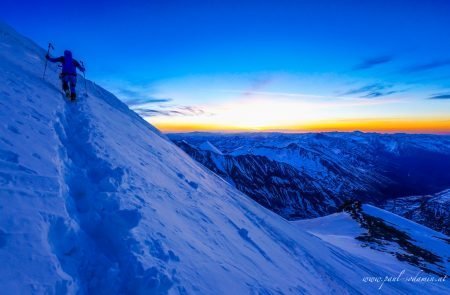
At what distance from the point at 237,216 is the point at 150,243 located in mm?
7923

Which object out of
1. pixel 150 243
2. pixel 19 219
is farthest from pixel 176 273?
pixel 19 219

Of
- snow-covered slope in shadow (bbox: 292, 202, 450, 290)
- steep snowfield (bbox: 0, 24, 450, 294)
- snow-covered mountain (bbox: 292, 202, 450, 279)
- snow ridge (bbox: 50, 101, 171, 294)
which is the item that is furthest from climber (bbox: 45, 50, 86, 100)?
snow-covered mountain (bbox: 292, 202, 450, 279)

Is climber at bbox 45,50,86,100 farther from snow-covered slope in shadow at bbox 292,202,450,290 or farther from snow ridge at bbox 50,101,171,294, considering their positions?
snow-covered slope in shadow at bbox 292,202,450,290

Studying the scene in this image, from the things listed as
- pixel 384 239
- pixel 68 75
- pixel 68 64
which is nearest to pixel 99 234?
pixel 68 75

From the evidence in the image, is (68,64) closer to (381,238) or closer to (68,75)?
(68,75)

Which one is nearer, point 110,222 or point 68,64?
point 110,222

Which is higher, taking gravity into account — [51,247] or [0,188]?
[0,188]

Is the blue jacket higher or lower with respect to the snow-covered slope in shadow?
higher

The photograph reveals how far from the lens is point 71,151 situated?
10.2 m

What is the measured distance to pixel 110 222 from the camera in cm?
732

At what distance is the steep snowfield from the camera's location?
5844mm

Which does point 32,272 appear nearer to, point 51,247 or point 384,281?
point 51,247

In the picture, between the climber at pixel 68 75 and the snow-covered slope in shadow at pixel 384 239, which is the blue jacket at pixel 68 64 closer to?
the climber at pixel 68 75

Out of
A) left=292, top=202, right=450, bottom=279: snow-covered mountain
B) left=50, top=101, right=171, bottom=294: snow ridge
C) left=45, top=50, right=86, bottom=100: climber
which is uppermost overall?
left=45, top=50, right=86, bottom=100: climber
